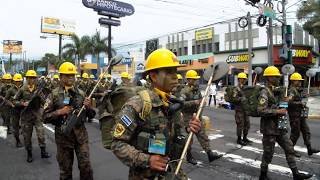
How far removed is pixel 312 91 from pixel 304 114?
86.5ft

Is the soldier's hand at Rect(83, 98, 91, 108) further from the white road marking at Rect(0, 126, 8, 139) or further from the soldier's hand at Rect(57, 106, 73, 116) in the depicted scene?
the white road marking at Rect(0, 126, 8, 139)

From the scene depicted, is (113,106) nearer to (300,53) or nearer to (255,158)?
(255,158)

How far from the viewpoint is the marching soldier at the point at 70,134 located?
5645 mm

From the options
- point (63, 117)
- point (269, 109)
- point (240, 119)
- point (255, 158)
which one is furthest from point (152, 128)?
point (240, 119)

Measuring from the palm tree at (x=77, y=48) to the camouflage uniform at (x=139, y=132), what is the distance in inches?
1562

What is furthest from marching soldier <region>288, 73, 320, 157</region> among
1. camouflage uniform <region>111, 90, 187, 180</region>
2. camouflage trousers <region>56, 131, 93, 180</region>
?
camouflage uniform <region>111, 90, 187, 180</region>

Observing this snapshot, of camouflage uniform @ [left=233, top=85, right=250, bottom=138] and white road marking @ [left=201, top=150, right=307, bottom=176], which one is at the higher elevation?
camouflage uniform @ [left=233, top=85, right=250, bottom=138]

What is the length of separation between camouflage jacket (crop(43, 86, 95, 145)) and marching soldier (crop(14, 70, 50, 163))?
270 cm

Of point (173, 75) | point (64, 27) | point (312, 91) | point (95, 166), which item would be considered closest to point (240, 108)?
point (95, 166)

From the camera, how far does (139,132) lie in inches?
117

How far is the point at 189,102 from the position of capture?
820 centimetres

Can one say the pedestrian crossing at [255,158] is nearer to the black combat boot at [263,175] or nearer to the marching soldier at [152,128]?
the black combat boot at [263,175]

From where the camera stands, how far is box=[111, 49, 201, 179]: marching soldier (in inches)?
112

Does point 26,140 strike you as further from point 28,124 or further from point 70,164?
point 70,164
